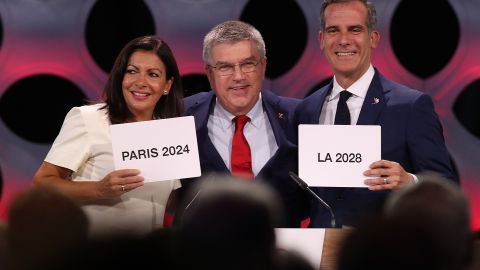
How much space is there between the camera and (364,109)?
3082 mm

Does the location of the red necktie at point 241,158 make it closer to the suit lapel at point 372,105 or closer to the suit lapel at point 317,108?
the suit lapel at point 317,108

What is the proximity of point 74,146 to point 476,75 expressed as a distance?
2635 millimetres

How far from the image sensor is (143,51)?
3139 mm

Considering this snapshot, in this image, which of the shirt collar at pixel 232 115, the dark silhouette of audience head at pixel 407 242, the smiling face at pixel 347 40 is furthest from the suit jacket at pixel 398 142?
the dark silhouette of audience head at pixel 407 242

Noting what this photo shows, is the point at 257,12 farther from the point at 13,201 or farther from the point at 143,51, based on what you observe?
the point at 13,201

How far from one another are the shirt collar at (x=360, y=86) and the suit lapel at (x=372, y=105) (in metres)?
0.04

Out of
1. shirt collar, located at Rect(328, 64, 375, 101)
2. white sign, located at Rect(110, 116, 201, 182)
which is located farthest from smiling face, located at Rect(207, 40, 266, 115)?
white sign, located at Rect(110, 116, 201, 182)

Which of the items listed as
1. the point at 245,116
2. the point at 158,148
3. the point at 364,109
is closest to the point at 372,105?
the point at 364,109

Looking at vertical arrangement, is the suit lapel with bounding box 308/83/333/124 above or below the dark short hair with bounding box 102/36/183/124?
below

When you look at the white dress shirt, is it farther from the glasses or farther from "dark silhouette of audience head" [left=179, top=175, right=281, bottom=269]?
"dark silhouette of audience head" [left=179, top=175, right=281, bottom=269]

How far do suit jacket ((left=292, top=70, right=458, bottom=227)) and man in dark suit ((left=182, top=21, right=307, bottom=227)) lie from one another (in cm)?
19

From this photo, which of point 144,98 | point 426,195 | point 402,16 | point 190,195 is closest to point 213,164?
point 190,195

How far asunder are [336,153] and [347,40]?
2.37 feet

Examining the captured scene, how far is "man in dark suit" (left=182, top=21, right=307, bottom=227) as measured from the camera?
10.3 ft
